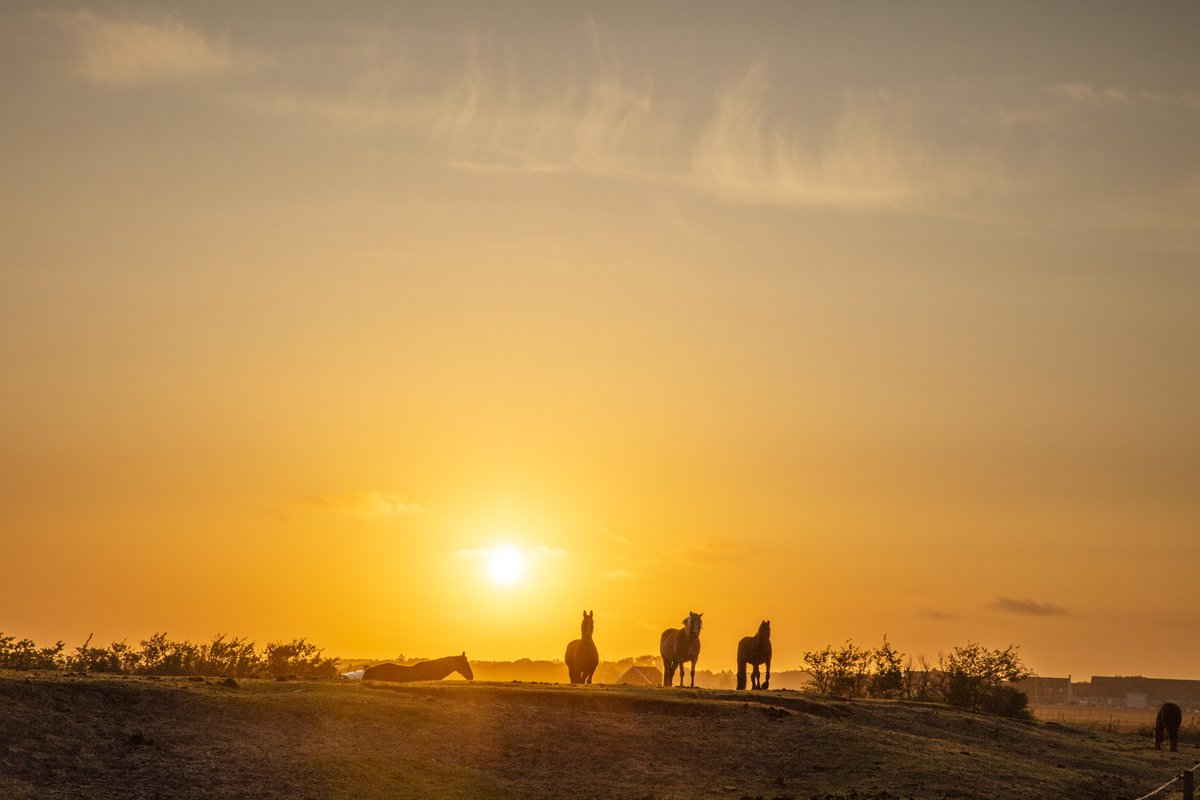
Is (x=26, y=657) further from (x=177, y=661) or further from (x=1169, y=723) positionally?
(x=1169, y=723)

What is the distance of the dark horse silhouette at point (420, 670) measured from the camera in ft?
150

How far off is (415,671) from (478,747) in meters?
14.2

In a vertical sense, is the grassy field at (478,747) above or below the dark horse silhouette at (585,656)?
below

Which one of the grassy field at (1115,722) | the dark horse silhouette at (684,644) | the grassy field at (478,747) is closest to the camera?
the grassy field at (478,747)

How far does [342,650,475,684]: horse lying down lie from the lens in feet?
150

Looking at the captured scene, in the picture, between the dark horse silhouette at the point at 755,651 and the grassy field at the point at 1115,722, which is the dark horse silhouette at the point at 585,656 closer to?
the dark horse silhouette at the point at 755,651

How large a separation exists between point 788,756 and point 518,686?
9158 millimetres

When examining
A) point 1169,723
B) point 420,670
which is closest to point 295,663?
point 420,670

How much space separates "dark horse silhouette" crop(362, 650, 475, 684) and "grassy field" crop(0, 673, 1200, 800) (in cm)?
591

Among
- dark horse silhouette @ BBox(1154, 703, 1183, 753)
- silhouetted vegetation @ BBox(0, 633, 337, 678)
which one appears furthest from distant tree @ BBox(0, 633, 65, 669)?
dark horse silhouette @ BBox(1154, 703, 1183, 753)

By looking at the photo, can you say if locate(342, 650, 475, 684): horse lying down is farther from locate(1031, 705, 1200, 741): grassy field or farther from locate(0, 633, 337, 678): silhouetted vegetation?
locate(1031, 705, 1200, 741): grassy field

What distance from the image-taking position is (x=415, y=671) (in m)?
47.7

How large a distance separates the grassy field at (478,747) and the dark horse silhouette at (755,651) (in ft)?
23.4

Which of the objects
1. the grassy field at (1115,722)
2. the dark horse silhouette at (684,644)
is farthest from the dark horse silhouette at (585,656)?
the grassy field at (1115,722)
